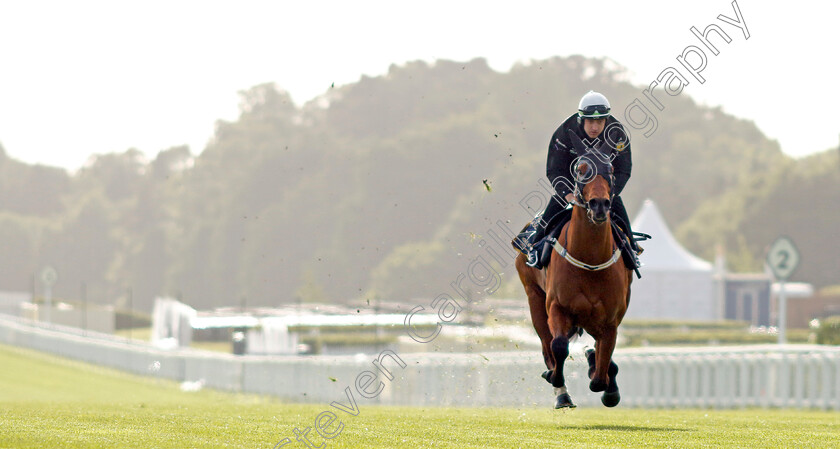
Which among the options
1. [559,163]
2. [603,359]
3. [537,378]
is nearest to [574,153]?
[559,163]

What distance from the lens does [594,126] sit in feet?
41.3

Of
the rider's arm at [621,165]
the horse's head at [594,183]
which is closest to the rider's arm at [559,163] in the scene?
the rider's arm at [621,165]

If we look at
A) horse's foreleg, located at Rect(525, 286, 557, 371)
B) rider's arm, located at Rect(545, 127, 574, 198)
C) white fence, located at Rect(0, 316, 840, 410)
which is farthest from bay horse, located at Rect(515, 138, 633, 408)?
white fence, located at Rect(0, 316, 840, 410)

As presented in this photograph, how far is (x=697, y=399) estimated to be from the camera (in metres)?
24.6

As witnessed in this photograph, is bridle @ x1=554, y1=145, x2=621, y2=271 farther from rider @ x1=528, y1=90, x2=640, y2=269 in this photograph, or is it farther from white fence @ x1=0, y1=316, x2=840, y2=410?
white fence @ x1=0, y1=316, x2=840, y2=410

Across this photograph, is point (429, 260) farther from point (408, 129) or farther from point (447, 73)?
point (447, 73)

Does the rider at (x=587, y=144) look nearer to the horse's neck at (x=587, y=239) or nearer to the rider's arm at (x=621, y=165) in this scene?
the rider's arm at (x=621, y=165)

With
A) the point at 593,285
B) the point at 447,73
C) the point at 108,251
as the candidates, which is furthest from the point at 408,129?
the point at 593,285

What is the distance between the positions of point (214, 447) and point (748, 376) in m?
15.6

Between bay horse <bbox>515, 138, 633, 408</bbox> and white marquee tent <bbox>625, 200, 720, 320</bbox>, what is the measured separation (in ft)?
163

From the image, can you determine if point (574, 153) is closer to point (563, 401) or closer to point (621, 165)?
point (621, 165)

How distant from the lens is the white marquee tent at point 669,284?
63.2 meters

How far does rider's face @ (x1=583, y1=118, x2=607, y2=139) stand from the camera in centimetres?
1261

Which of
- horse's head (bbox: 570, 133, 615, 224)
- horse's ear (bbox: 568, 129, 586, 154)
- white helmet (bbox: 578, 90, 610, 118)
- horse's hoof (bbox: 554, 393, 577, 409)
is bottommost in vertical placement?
horse's hoof (bbox: 554, 393, 577, 409)
